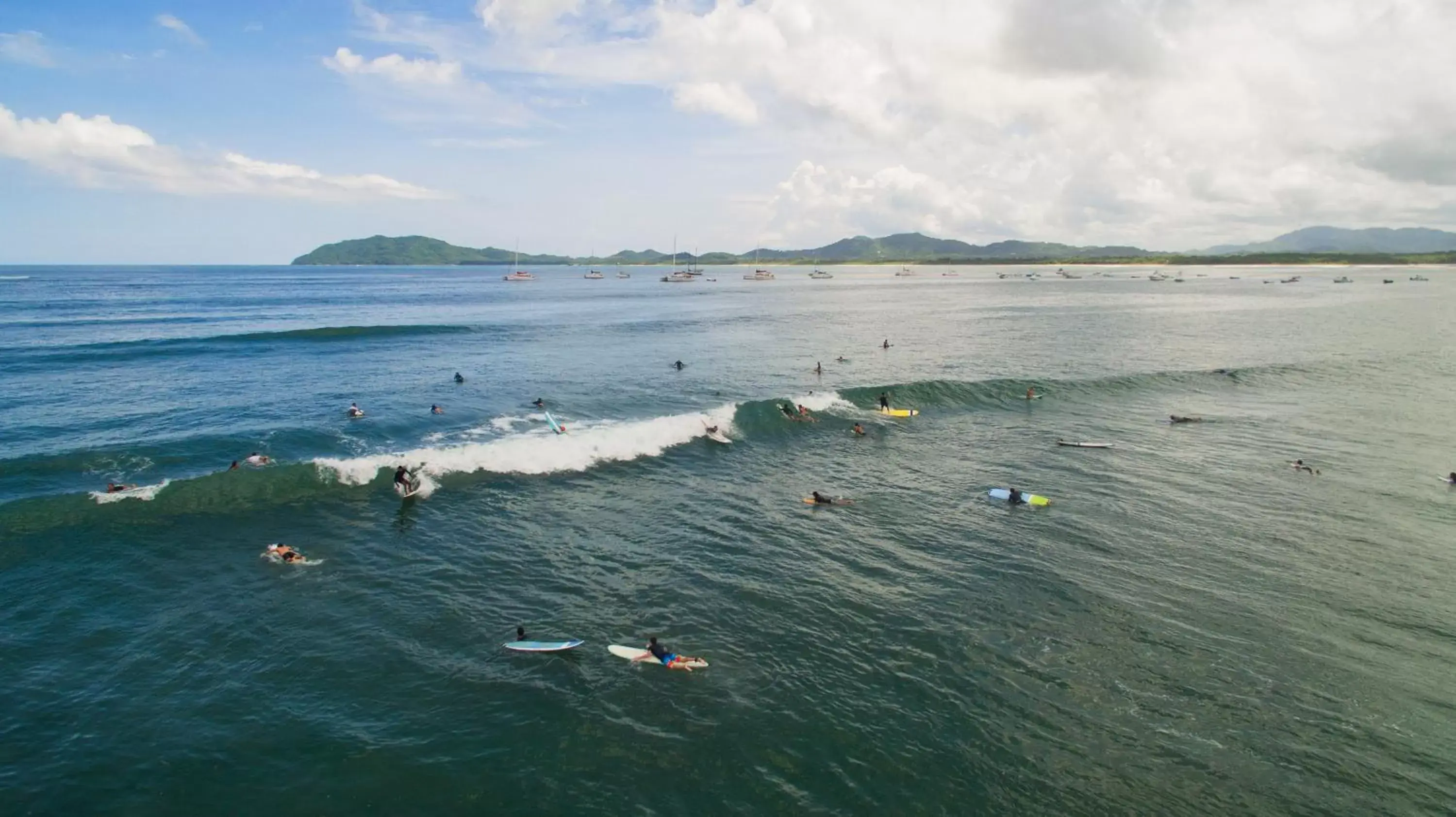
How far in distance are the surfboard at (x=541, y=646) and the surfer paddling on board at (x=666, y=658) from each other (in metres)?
1.89

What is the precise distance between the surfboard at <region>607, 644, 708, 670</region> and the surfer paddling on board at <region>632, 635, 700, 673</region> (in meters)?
0.03

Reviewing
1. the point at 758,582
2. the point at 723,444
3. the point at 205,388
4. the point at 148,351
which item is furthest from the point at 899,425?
the point at 148,351

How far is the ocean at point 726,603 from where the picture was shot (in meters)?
15.2

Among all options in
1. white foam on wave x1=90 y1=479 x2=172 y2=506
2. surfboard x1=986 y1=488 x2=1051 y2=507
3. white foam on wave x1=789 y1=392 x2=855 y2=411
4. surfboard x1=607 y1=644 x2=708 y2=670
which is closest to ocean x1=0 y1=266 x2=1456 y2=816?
white foam on wave x1=90 y1=479 x2=172 y2=506

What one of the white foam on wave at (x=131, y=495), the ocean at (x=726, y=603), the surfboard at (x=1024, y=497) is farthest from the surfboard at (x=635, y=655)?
the white foam on wave at (x=131, y=495)

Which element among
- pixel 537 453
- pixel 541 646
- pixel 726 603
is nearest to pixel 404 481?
pixel 537 453

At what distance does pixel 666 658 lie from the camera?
1884 cm

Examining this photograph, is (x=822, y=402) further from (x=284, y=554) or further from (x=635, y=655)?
(x=284, y=554)

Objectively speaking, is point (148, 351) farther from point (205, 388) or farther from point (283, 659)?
point (283, 659)

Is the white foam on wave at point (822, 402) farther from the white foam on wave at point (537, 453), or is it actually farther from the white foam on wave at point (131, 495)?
the white foam on wave at point (131, 495)

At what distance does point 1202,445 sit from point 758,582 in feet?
102

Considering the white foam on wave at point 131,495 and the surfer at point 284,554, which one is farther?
the white foam on wave at point 131,495

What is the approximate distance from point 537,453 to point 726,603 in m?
18.1

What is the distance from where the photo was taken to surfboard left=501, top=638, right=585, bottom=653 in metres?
19.3
